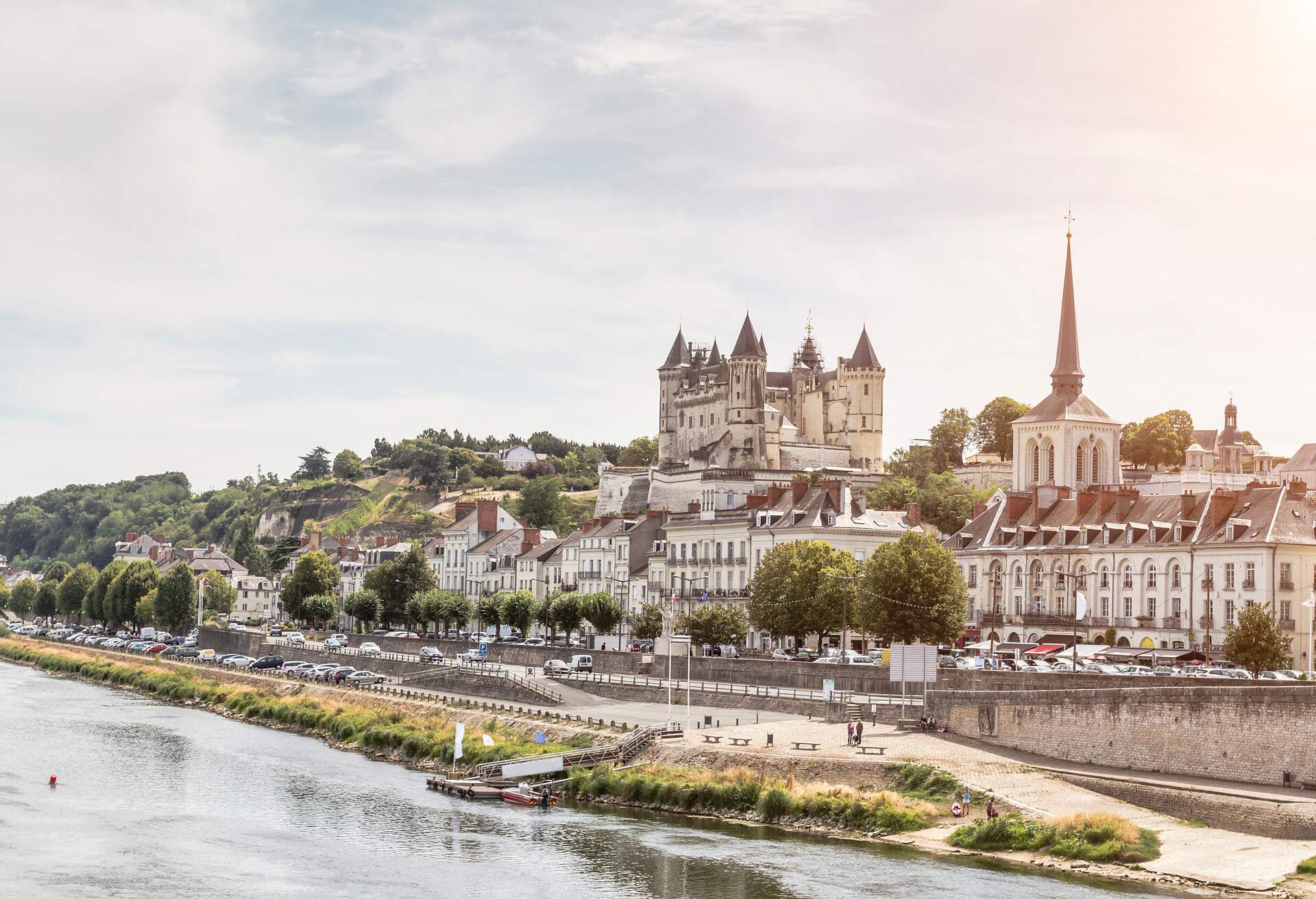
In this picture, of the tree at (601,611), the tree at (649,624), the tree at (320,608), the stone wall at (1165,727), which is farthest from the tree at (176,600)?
the stone wall at (1165,727)

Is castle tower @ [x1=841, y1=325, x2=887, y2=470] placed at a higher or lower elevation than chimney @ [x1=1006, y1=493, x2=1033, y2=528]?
higher

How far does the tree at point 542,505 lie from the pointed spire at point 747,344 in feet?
96.6

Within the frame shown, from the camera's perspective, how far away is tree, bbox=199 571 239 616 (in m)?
137

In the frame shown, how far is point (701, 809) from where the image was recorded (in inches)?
1845

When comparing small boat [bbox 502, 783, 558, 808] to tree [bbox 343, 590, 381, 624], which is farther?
tree [bbox 343, 590, 381, 624]

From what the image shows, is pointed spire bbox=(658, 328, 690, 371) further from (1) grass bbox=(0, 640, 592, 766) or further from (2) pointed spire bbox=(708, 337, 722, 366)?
(1) grass bbox=(0, 640, 592, 766)

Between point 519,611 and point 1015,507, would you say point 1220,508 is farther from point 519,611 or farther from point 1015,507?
point 519,611

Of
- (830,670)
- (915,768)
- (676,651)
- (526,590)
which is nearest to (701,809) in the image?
(915,768)

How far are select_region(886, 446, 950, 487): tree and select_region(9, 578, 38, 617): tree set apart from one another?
90595 mm

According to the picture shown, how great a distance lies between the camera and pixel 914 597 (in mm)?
64312

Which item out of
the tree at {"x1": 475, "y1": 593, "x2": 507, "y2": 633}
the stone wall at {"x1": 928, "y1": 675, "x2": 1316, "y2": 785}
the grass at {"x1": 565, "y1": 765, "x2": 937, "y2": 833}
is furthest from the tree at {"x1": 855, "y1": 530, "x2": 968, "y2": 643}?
the tree at {"x1": 475, "y1": 593, "x2": 507, "y2": 633}

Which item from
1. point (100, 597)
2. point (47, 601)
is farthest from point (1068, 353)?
point (47, 601)

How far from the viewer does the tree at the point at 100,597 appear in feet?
449

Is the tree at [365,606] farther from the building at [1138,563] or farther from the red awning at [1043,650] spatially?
the red awning at [1043,650]
